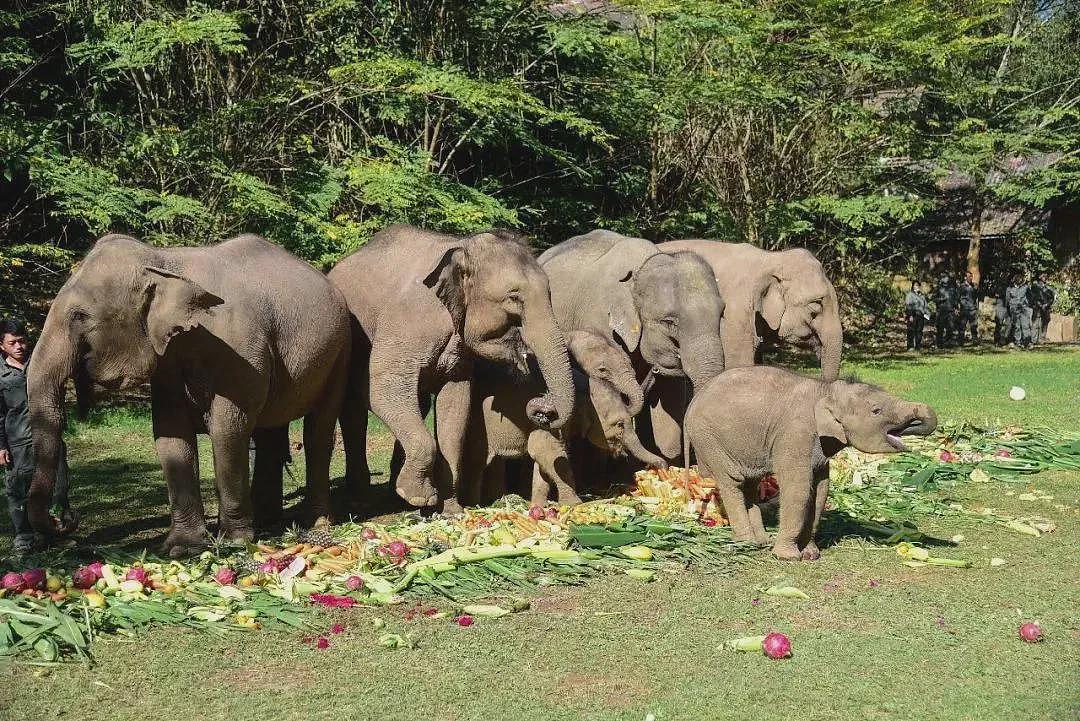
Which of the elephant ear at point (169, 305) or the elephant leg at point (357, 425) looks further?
the elephant leg at point (357, 425)

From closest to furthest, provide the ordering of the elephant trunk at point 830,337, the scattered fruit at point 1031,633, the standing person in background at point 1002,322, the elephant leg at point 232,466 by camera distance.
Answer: the scattered fruit at point 1031,633 → the elephant leg at point 232,466 → the elephant trunk at point 830,337 → the standing person in background at point 1002,322

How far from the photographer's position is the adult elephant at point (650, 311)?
12.1 meters

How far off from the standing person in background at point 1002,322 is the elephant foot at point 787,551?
32147 millimetres

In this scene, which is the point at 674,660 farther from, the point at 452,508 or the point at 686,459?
the point at 686,459

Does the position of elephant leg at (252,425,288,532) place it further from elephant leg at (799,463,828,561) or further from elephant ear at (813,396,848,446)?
elephant ear at (813,396,848,446)

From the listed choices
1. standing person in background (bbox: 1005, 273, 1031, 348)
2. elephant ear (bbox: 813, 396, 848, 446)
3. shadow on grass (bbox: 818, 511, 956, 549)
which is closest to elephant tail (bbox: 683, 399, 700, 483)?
shadow on grass (bbox: 818, 511, 956, 549)

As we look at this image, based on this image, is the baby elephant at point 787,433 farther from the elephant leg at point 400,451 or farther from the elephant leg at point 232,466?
the elephant leg at point 232,466

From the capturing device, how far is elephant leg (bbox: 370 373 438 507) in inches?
430

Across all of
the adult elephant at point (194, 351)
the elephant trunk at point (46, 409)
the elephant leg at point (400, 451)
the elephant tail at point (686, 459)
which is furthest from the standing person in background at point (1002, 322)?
the elephant trunk at point (46, 409)

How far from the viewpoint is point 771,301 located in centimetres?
1491

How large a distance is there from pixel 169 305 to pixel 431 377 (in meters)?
2.74

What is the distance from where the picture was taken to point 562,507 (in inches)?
444

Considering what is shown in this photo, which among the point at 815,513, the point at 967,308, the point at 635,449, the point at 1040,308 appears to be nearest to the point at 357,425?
the point at 635,449

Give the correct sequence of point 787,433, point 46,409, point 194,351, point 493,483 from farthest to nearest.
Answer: point 493,483 → point 194,351 → point 787,433 → point 46,409
